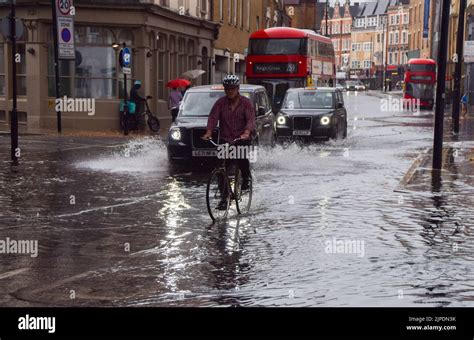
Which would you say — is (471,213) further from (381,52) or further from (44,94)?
(381,52)

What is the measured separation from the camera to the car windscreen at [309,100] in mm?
24500

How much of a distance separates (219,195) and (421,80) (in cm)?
4869

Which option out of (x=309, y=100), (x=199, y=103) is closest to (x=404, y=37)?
(x=309, y=100)

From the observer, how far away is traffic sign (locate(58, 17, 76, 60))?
27172mm

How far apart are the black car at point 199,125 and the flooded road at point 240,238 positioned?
453mm

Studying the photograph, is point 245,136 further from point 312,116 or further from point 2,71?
point 2,71

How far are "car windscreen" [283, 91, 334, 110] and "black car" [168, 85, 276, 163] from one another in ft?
18.2

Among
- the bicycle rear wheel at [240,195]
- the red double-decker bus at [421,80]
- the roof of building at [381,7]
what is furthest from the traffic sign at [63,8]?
the roof of building at [381,7]

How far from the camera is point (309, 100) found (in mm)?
24688

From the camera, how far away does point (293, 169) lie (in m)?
17.0

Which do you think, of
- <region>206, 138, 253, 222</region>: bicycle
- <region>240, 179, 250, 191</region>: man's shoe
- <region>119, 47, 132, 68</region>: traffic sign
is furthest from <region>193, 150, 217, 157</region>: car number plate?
<region>119, 47, 132, 68</region>: traffic sign
